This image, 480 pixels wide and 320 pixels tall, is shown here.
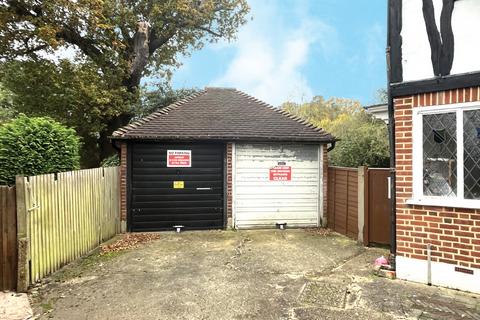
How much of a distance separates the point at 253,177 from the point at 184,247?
9.90ft

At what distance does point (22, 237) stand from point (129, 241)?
10.5 ft

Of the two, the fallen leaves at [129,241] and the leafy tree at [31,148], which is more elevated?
the leafy tree at [31,148]

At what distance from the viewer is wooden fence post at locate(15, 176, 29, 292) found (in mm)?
4691

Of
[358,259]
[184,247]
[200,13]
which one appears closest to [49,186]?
[184,247]

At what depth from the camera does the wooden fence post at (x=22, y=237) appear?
4.69 m

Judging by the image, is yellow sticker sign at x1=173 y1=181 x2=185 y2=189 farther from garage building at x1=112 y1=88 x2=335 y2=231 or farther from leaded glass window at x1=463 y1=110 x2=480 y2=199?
leaded glass window at x1=463 y1=110 x2=480 y2=199

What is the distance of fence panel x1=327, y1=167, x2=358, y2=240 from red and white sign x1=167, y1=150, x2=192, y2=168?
4115mm

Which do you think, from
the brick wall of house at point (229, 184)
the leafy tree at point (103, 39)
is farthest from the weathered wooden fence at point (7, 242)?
the leafy tree at point (103, 39)

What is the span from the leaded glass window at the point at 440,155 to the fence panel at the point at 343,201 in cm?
276

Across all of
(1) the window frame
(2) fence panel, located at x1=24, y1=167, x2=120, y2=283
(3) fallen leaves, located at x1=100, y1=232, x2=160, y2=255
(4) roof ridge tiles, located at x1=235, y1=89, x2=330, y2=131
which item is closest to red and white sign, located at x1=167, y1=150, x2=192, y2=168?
(2) fence panel, located at x1=24, y1=167, x2=120, y2=283

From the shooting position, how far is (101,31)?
14547 mm

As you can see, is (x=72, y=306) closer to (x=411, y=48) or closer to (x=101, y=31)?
(x=411, y=48)

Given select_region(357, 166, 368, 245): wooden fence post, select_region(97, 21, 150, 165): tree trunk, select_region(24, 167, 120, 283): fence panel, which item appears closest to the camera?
select_region(24, 167, 120, 283): fence panel

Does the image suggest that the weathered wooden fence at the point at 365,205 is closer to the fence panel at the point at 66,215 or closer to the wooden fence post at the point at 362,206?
the wooden fence post at the point at 362,206
